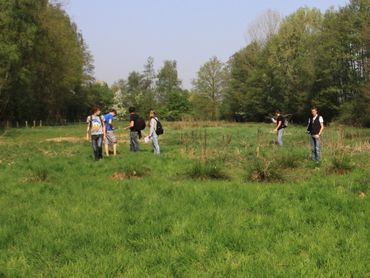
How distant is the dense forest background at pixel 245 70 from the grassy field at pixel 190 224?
3908 cm

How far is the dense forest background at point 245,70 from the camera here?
174 feet

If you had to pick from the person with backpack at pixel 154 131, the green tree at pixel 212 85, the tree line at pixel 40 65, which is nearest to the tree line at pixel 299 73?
the green tree at pixel 212 85

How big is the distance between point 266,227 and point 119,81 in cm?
13683

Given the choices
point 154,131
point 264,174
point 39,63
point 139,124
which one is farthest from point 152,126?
point 39,63

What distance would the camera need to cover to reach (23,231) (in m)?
8.09

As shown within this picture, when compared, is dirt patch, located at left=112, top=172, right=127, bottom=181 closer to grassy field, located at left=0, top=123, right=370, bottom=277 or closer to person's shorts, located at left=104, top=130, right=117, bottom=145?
grassy field, located at left=0, top=123, right=370, bottom=277

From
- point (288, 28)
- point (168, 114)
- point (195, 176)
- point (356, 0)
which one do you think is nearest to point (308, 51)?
point (288, 28)

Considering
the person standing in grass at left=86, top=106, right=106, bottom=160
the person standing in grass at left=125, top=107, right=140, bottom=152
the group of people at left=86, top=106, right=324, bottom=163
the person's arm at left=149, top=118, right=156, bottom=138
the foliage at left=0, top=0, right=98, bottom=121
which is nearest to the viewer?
the group of people at left=86, top=106, right=324, bottom=163

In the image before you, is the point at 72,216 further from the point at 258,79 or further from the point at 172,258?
the point at 258,79

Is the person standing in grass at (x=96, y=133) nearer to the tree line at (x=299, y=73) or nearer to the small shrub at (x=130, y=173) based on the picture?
the small shrub at (x=130, y=173)

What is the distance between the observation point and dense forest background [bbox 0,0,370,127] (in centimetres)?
5303

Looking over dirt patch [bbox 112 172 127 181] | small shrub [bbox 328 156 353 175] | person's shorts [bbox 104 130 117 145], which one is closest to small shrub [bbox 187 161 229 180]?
dirt patch [bbox 112 172 127 181]

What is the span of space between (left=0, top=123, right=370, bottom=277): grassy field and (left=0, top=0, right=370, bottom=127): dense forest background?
39.1 metres

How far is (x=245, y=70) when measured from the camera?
301 feet
